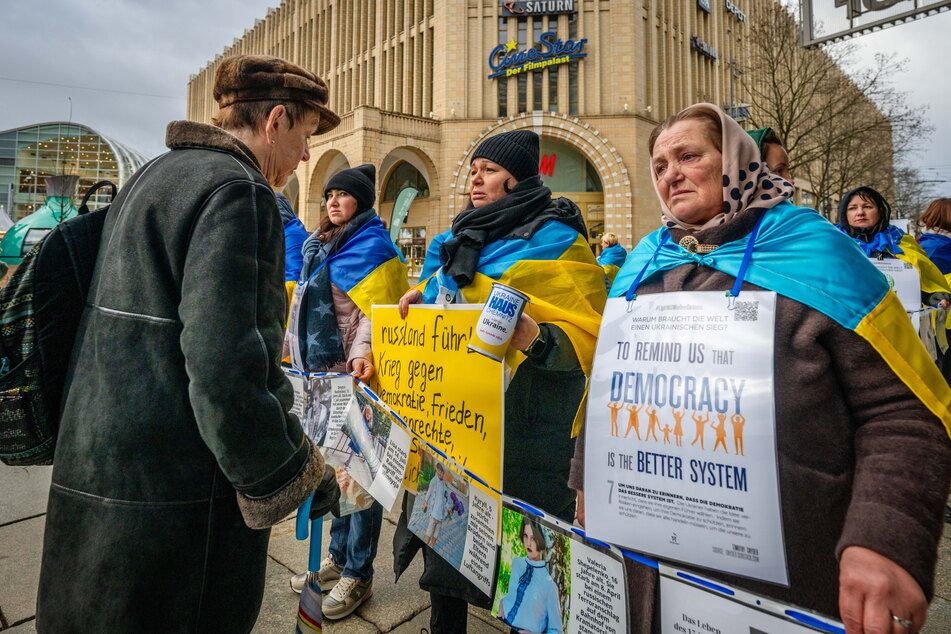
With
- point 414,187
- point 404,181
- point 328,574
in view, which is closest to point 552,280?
point 328,574

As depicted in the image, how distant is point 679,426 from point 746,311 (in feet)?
1.05

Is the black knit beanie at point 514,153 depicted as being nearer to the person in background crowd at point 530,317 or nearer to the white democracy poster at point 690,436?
the person in background crowd at point 530,317

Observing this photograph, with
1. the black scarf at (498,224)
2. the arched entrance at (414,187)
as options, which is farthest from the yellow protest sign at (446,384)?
the arched entrance at (414,187)

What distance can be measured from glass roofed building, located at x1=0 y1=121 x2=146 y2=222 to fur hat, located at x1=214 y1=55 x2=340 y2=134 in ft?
234

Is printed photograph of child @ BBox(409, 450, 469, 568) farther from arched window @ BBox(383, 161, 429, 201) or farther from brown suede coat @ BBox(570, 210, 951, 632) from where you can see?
arched window @ BBox(383, 161, 429, 201)

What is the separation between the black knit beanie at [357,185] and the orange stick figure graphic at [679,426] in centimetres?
246

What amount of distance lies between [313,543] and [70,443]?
77 cm

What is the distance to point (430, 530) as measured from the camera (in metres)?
1.90

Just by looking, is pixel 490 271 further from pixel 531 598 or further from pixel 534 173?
pixel 531 598

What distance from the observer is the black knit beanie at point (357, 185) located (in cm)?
322

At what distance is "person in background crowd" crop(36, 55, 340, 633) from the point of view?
1161mm

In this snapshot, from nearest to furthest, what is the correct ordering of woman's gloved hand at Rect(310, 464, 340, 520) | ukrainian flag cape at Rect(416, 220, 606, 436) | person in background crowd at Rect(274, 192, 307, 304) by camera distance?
woman's gloved hand at Rect(310, 464, 340, 520) < ukrainian flag cape at Rect(416, 220, 606, 436) < person in background crowd at Rect(274, 192, 307, 304)

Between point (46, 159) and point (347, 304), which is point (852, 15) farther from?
point (46, 159)

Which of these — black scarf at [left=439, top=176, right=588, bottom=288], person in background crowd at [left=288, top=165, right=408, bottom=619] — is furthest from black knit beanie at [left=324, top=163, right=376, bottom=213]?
black scarf at [left=439, top=176, right=588, bottom=288]
